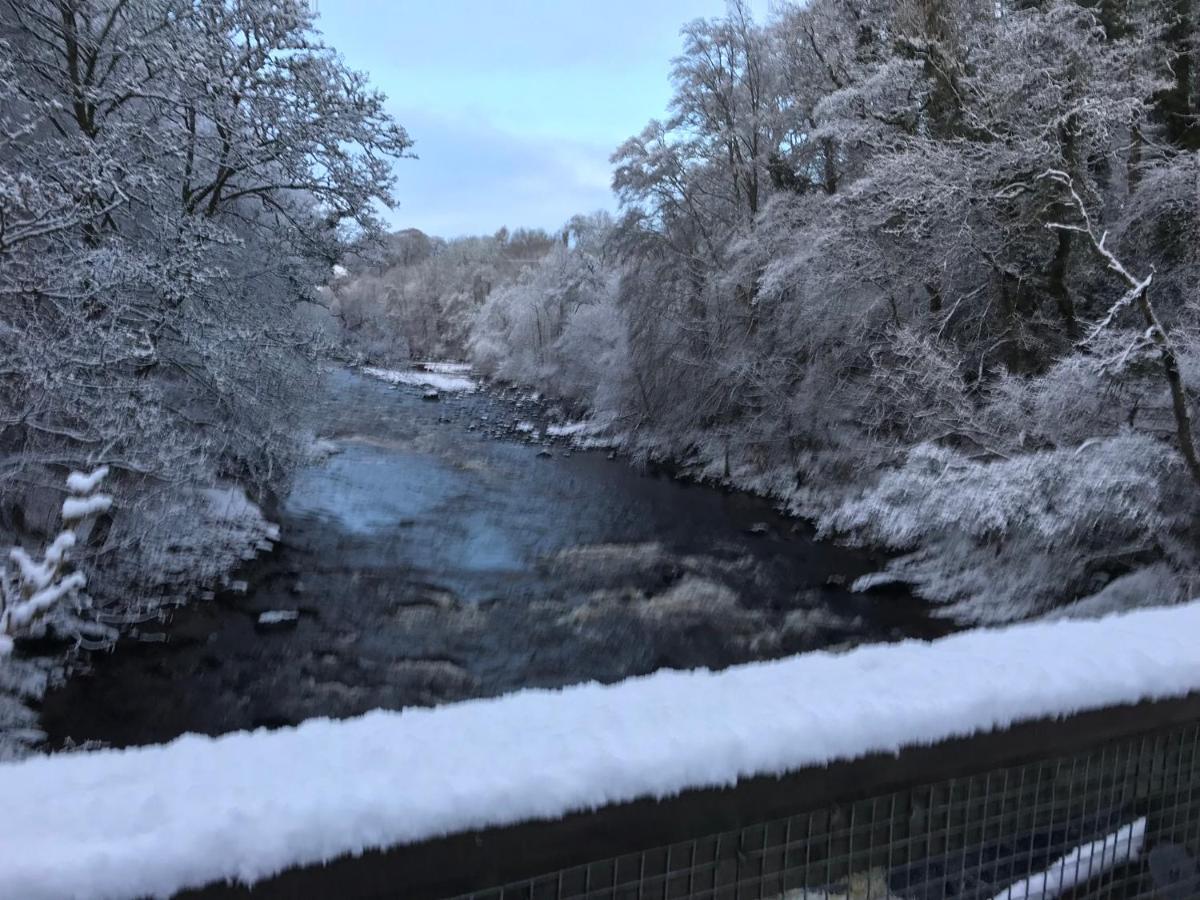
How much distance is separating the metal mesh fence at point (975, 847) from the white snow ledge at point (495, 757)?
0.59 ft

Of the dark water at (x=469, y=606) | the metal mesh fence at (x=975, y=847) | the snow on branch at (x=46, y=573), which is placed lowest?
the dark water at (x=469, y=606)

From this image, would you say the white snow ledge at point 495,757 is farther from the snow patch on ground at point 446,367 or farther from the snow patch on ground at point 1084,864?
the snow patch on ground at point 446,367

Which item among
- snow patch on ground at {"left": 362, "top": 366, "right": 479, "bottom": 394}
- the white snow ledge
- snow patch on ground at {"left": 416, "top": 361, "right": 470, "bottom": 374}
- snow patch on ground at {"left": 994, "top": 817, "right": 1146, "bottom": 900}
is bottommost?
snow patch on ground at {"left": 994, "top": 817, "right": 1146, "bottom": 900}

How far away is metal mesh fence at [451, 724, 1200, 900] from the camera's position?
154 centimetres

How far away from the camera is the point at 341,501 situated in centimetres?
1770

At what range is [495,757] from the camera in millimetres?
1429

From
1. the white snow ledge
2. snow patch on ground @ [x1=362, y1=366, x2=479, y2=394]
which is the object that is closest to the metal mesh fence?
the white snow ledge

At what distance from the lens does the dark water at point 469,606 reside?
888 cm

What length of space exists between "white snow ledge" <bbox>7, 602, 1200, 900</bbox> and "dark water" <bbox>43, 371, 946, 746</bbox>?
768 centimetres

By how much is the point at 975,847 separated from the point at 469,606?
10717 millimetres

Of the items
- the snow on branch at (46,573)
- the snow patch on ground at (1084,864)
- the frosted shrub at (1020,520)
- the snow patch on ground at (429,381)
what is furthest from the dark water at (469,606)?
the snow patch on ground at (429,381)

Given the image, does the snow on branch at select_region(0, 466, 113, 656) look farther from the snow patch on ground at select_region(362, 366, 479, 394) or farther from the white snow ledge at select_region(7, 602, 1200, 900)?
the snow patch on ground at select_region(362, 366, 479, 394)


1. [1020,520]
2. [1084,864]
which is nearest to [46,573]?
[1084,864]

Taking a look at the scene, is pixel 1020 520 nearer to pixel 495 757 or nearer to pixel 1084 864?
pixel 1084 864
